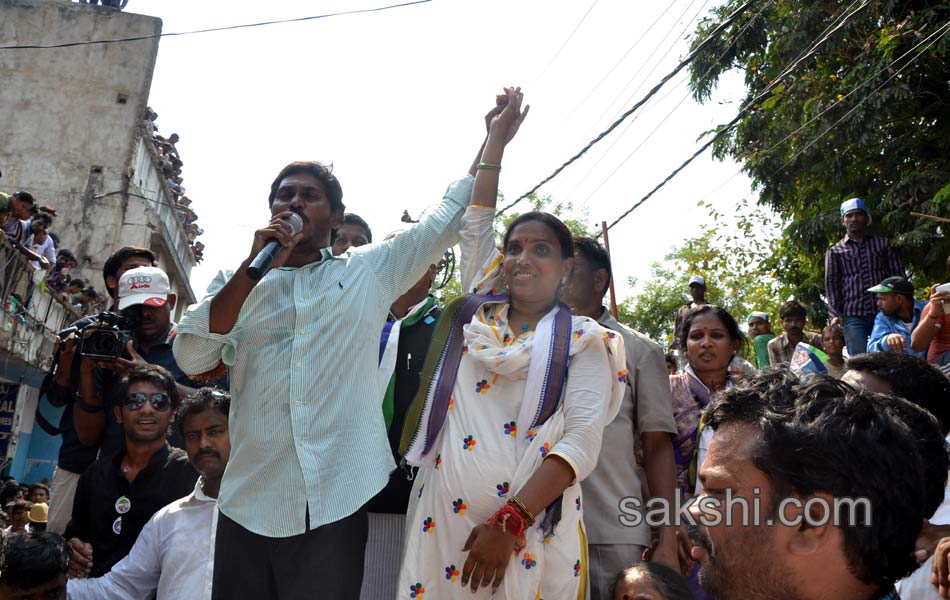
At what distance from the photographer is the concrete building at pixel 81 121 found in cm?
2106

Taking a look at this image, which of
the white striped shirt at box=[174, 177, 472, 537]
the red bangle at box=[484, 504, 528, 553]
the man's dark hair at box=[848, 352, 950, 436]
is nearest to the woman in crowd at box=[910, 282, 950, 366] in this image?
the man's dark hair at box=[848, 352, 950, 436]

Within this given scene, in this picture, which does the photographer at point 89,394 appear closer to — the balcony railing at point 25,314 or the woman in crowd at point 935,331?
the woman in crowd at point 935,331

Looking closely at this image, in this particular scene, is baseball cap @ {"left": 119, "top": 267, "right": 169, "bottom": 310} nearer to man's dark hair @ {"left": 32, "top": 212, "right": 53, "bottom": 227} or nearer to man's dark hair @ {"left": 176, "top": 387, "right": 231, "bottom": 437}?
man's dark hair @ {"left": 176, "top": 387, "right": 231, "bottom": 437}

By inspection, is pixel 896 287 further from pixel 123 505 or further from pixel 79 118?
pixel 79 118

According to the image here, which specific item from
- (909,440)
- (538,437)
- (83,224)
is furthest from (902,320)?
(83,224)

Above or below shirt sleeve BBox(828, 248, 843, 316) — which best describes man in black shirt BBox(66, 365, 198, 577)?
below

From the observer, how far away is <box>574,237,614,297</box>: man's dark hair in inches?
154

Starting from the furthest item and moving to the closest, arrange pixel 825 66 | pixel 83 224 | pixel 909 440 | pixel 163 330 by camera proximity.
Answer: pixel 83 224 → pixel 825 66 → pixel 163 330 → pixel 909 440

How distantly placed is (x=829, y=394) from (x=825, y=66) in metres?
12.8

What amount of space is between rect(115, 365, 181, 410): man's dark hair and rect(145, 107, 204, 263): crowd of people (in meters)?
19.7

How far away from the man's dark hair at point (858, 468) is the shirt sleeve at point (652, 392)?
167 cm

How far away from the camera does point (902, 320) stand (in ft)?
25.2

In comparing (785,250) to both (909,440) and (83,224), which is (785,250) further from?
(83,224)

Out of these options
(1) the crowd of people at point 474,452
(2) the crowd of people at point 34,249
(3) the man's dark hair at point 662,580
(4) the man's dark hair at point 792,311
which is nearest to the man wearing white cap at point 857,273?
(4) the man's dark hair at point 792,311
